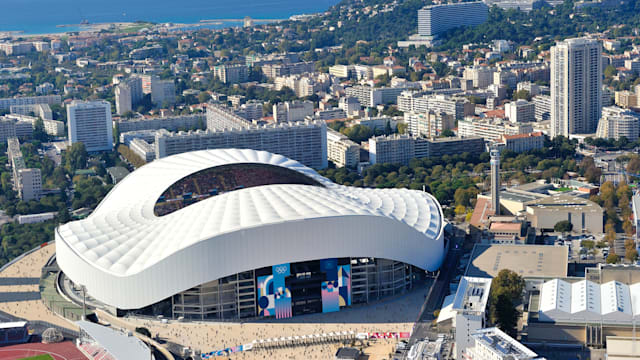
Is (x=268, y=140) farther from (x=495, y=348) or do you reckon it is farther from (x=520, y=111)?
(x=495, y=348)

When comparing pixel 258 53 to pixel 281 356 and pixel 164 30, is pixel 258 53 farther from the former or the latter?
pixel 281 356

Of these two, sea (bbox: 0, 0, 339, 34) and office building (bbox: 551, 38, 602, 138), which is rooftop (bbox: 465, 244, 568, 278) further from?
sea (bbox: 0, 0, 339, 34)

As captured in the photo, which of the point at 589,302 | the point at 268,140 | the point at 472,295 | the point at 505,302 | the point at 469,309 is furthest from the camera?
the point at 268,140

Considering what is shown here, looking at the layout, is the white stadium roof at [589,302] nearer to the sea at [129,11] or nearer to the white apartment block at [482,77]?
the white apartment block at [482,77]

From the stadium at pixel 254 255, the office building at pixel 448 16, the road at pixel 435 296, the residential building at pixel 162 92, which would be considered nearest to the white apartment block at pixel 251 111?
the residential building at pixel 162 92

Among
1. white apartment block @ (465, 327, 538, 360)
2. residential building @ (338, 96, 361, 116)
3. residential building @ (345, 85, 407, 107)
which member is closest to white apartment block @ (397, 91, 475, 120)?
residential building @ (345, 85, 407, 107)

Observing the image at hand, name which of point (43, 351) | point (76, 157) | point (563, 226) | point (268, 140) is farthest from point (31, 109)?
point (43, 351)
